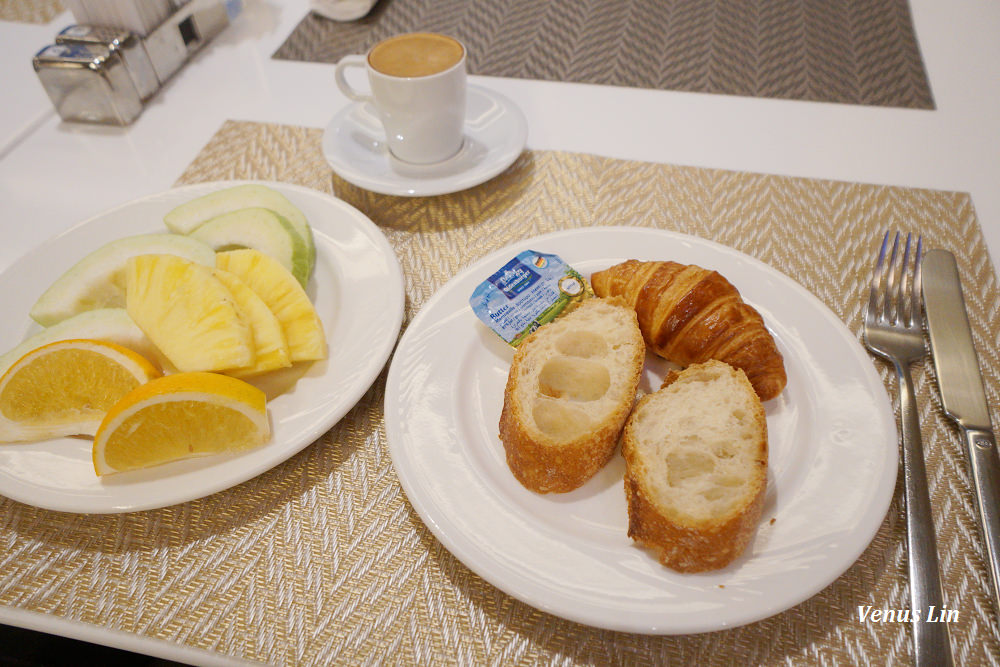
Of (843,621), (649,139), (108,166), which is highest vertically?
(108,166)

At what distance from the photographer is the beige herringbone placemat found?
197 cm

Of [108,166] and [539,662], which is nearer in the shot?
[539,662]

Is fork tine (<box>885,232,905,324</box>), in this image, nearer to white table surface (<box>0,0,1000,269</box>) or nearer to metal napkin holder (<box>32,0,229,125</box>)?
white table surface (<box>0,0,1000,269</box>)

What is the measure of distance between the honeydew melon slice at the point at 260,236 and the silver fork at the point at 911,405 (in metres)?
0.92

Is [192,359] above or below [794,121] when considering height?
above

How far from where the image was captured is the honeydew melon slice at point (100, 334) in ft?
3.00

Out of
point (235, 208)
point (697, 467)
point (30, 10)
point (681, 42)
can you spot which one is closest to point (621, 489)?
point (697, 467)

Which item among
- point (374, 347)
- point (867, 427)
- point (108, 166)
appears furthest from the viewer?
point (108, 166)

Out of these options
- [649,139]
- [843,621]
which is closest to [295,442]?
[843,621]

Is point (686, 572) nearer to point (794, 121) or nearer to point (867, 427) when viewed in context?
point (867, 427)

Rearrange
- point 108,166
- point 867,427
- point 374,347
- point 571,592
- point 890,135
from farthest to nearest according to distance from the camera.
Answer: point 108,166, point 890,135, point 374,347, point 867,427, point 571,592

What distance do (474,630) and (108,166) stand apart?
Result: 4.50 feet

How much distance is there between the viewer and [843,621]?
73cm

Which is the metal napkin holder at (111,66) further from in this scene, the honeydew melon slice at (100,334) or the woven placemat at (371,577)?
the woven placemat at (371,577)
